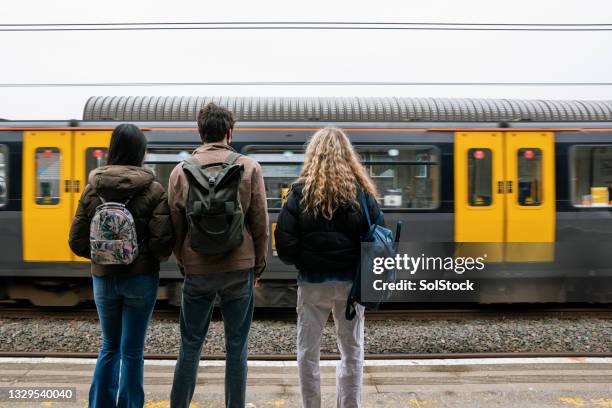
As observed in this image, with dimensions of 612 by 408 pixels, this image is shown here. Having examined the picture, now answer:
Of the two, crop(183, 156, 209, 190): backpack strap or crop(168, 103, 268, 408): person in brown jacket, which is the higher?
crop(183, 156, 209, 190): backpack strap

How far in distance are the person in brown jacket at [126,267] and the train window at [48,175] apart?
4533 mm

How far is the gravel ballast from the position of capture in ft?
16.7

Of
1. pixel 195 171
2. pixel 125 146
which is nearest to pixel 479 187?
pixel 195 171

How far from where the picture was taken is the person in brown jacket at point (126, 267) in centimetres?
271

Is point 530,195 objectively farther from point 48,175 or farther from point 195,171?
point 48,175

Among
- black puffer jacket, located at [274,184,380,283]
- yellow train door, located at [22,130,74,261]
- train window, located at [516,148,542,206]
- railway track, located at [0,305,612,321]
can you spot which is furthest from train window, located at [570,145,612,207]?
yellow train door, located at [22,130,74,261]

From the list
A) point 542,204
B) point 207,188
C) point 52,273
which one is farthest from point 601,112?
point 52,273

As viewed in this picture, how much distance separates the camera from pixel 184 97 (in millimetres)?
7613

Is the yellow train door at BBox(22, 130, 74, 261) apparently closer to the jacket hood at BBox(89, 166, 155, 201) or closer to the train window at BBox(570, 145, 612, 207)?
the jacket hood at BBox(89, 166, 155, 201)

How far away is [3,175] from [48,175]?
1.95 feet

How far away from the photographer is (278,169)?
6863 millimetres

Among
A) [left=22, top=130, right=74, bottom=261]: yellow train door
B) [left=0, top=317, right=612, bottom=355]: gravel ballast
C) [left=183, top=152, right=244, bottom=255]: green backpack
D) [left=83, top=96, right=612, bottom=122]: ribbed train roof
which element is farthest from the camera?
[left=83, top=96, right=612, bottom=122]: ribbed train roof

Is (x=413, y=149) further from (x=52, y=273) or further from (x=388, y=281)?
(x=52, y=273)

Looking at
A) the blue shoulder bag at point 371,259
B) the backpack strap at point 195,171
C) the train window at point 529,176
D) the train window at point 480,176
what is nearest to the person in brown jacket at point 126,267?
the backpack strap at point 195,171
